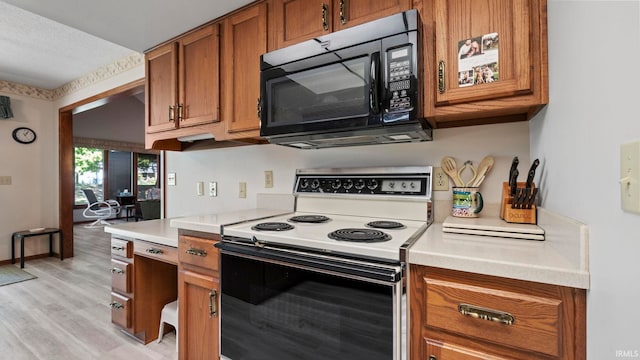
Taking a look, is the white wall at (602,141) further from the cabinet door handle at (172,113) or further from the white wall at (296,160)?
the cabinet door handle at (172,113)

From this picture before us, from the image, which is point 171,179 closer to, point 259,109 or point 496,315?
point 259,109

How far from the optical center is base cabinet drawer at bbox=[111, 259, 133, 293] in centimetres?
194

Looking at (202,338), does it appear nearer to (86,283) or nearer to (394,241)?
(394,241)

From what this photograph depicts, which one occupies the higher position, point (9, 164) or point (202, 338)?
point (9, 164)

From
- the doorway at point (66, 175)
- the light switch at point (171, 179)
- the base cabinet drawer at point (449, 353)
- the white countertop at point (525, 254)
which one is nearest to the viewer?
the white countertop at point (525, 254)

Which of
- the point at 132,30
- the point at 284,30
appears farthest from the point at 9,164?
the point at 284,30

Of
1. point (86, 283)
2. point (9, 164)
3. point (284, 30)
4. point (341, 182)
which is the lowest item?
point (86, 283)

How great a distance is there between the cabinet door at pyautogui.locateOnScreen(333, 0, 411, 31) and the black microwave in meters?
0.11

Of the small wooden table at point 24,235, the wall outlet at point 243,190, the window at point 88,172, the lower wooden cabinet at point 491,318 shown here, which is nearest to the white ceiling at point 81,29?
the wall outlet at point 243,190

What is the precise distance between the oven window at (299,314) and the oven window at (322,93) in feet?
2.31

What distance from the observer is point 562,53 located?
0.87m

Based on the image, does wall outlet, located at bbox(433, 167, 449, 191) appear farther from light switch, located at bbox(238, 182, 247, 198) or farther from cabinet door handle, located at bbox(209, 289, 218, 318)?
light switch, located at bbox(238, 182, 247, 198)

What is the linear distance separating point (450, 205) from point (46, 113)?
5.55 meters

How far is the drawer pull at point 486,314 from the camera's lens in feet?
2.56
